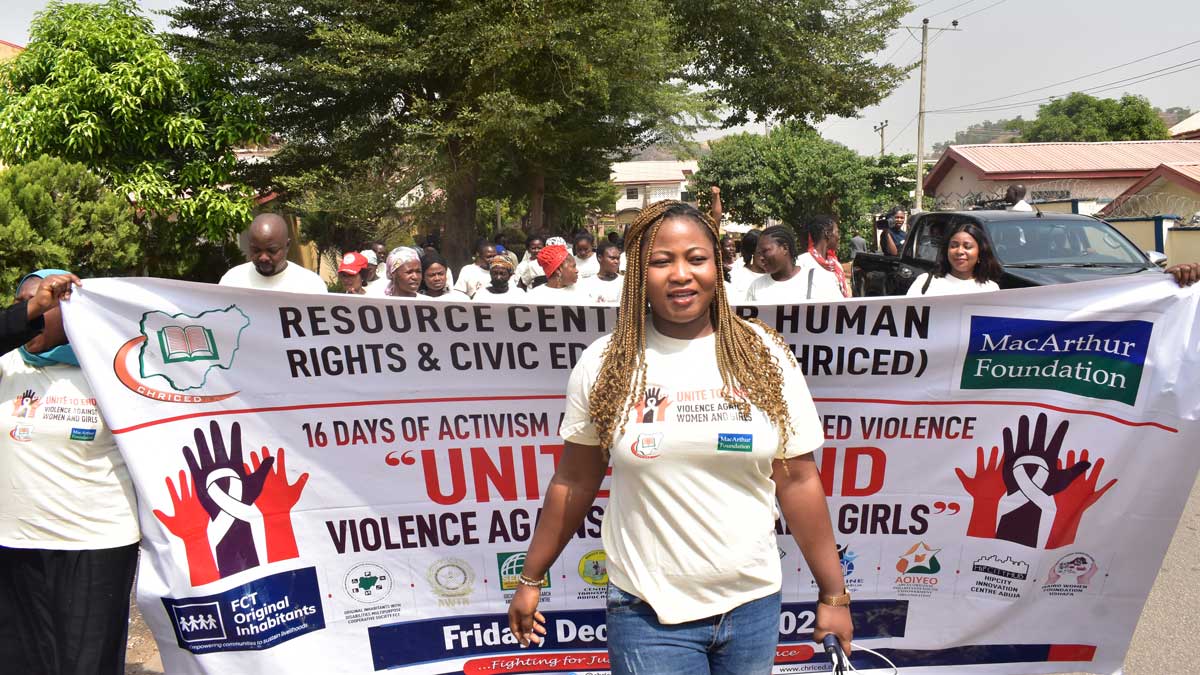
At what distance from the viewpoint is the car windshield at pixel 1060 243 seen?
29.2 feet

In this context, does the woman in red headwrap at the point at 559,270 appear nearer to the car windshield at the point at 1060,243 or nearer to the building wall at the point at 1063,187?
the car windshield at the point at 1060,243

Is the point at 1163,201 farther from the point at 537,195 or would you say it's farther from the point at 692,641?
the point at 692,641

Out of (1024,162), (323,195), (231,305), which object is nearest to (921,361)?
(231,305)

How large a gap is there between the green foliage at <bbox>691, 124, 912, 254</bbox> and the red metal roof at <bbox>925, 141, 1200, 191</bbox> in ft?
10.1

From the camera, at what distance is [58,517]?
3088 mm

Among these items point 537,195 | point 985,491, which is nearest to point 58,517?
point 985,491

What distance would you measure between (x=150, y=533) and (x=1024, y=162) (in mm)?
40240

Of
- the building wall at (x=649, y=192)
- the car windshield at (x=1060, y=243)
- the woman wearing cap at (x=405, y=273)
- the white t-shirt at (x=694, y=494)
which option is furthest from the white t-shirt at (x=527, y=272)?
the building wall at (x=649, y=192)

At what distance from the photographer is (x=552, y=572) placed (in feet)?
12.1

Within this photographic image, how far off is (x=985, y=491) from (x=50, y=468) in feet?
11.0

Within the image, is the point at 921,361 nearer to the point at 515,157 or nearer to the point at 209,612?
the point at 209,612

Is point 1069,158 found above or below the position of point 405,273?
above

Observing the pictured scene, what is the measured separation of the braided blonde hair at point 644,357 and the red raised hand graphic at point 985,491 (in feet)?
5.14

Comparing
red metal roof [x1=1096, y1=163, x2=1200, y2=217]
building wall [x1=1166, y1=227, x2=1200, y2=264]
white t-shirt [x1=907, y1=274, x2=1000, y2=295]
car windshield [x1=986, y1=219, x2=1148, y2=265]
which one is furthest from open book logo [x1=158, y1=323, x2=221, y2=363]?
red metal roof [x1=1096, y1=163, x2=1200, y2=217]
